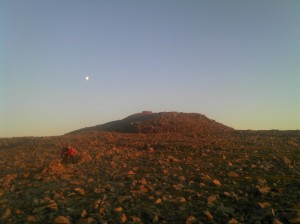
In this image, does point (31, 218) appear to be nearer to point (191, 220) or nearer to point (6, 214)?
point (6, 214)

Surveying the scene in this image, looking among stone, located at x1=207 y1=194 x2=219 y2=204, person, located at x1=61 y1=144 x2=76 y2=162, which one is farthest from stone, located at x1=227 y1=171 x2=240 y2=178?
person, located at x1=61 y1=144 x2=76 y2=162

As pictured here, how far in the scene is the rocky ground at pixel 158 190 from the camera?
24.2 feet

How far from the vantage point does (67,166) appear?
14.8m

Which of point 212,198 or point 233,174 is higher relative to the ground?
point 233,174

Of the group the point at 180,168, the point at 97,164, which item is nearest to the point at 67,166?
the point at 97,164

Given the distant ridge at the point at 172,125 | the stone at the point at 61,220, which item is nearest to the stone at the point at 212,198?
the stone at the point at 61,220

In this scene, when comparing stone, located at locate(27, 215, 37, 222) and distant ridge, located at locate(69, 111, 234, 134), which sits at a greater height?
distant ridge, located at locate(69, 111, 234, 134)

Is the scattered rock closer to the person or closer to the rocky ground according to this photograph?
the rocky ground

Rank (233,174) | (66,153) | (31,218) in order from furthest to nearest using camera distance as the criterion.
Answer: (66,153) < (233,174) < (31,218)

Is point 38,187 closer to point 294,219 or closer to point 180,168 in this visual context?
point 180,168

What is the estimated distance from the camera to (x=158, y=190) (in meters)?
9.77

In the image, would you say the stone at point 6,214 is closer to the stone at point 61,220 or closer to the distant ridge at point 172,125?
the stone at point 61,220

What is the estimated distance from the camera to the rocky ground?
24.2 ft

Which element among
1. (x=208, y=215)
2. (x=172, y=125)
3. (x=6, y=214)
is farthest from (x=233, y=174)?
(x=172, y=125)
